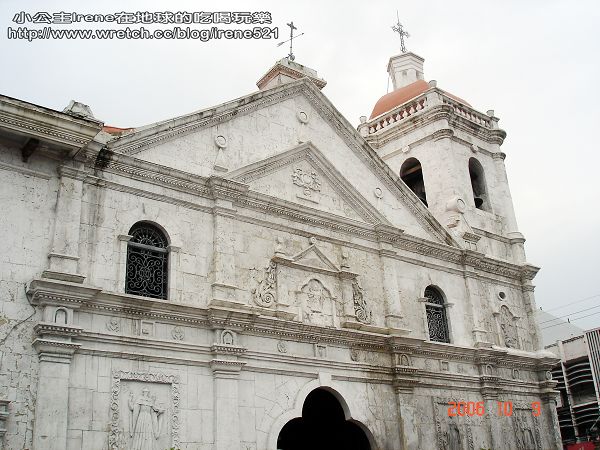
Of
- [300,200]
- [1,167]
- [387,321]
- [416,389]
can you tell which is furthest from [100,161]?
[416,389]

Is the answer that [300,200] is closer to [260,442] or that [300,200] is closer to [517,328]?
[260,442]

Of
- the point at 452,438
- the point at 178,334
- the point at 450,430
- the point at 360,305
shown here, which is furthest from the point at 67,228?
the point at 452,438

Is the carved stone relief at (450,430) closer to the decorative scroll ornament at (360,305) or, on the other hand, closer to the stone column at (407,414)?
the stone column at (407,414)

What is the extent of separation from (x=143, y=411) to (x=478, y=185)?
46.5 ft

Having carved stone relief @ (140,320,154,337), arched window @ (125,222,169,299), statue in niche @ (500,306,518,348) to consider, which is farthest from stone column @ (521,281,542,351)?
carved stone relief @ (140,320,154,337)

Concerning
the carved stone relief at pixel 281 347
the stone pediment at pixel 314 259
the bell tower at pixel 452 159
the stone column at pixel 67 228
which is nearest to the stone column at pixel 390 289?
the stone pediment at pixel 314 259

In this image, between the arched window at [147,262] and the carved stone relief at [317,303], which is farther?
the carved stone relief at [317,303]

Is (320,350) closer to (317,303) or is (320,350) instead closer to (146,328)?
(317,303)

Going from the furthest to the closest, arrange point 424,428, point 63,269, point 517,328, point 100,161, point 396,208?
point 517,328, point 396,208, point 424,428, point 100,161, point 63,269

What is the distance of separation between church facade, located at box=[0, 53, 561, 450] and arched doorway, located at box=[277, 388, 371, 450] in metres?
0.05

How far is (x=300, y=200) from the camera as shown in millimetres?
15727

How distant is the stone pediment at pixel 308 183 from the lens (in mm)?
15156

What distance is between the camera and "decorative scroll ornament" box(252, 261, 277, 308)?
45.6 feet

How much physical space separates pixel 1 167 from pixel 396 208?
10.2 metres
